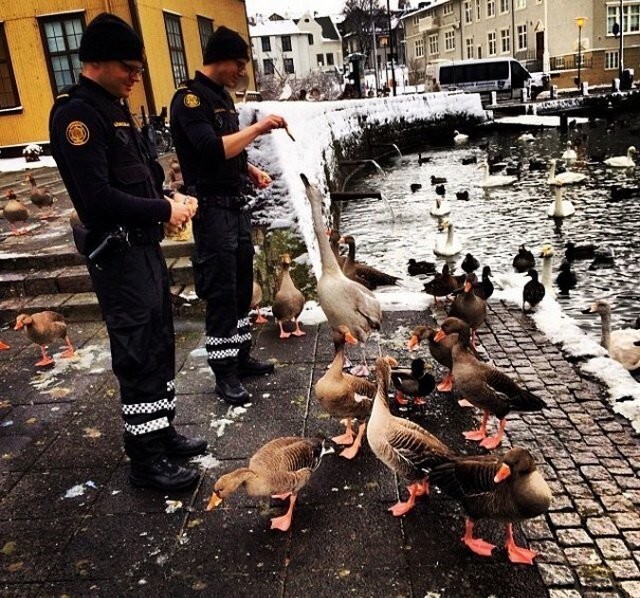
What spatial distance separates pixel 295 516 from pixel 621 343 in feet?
17.2

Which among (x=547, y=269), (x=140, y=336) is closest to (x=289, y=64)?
(x=547, y=269)

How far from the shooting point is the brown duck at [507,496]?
329 centimetres

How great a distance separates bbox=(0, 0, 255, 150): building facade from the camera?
18.5 m

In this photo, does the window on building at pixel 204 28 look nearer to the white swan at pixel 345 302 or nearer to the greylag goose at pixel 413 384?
the white swan at pixel 345 302

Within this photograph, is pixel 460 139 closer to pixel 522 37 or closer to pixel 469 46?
pixel 522 37

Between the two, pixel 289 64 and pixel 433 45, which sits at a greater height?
pixel 289 64

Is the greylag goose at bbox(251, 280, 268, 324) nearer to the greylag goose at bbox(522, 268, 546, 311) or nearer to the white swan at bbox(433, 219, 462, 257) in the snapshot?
the greylag goose at bbox(522, 268, 546, 311)

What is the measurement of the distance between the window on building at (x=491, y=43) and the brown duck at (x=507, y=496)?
64125mm

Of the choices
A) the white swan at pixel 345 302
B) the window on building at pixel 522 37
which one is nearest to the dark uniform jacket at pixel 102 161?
the white swan at pixel 345 302

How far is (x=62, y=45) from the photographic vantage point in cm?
1898

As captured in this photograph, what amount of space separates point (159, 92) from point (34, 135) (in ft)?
14.4

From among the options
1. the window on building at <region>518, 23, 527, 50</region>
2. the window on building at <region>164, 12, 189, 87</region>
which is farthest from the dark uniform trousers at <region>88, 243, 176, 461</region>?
the window on building at <region>518, 23, 527, 50</region>

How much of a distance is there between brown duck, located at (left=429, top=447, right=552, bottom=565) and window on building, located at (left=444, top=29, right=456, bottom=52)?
2880 inches

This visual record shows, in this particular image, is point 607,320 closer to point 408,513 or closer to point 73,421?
point 408,513
